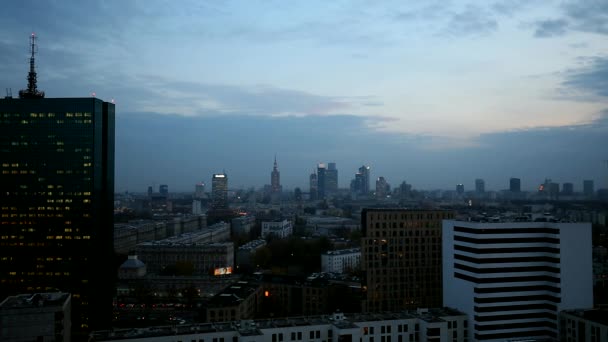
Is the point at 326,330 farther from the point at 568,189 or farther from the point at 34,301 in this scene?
the point at 568,189

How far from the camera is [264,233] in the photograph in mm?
140500

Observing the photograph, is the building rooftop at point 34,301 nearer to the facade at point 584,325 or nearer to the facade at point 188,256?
the facade at point 584,325

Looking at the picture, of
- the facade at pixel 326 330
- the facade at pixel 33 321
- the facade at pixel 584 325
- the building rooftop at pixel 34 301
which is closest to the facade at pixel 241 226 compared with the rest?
the facade at pixel 326 330

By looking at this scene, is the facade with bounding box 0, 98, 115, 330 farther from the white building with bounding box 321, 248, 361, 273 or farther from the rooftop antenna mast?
the white building with bounding box 321, 248, 361, 273

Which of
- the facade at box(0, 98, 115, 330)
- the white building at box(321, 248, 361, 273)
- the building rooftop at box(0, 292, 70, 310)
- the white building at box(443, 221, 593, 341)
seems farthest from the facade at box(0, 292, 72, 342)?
the white building at box(321, 248, 361, 273)

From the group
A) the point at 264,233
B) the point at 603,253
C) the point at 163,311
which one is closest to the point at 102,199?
the point at 163,311

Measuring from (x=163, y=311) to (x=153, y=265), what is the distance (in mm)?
34452

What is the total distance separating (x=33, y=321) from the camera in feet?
102

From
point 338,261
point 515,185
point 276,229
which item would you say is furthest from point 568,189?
point 338,261

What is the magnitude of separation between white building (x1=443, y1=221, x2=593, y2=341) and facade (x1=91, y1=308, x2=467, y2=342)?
2231 millimetres

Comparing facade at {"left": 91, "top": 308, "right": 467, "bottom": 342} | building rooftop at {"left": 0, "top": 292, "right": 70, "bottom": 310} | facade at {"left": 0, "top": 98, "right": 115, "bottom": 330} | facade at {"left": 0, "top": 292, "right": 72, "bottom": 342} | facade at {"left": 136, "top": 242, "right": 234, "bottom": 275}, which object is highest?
facade at {"left": 0, "top": 98, "right": 115, "bottom": 330}

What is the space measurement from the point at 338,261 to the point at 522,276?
48.3 metres

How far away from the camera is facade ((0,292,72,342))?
3086cm

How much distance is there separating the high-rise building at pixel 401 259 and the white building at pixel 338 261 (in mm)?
31301
